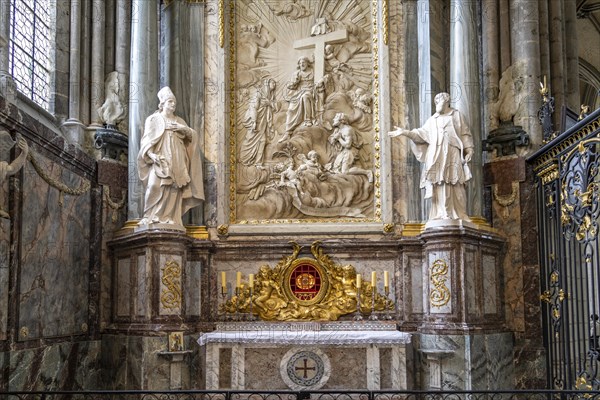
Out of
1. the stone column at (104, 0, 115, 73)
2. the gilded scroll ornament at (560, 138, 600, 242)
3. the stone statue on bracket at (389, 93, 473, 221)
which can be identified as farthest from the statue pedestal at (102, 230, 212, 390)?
the gilded scroll ornament at (560, 138, 600, 242)

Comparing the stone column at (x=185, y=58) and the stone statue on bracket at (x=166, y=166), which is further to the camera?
the stone column at (x=185, y=58)

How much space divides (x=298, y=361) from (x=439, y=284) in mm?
2209

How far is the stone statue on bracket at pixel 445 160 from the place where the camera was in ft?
37.6

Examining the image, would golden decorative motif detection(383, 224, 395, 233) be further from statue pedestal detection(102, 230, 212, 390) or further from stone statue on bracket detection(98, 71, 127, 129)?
stone statue on bracket detection(98, 71, 127, 129)

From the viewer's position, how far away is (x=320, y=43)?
1306 cm

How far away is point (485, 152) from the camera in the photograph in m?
12.7

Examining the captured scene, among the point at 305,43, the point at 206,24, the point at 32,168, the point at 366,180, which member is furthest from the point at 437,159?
the point at 32,168

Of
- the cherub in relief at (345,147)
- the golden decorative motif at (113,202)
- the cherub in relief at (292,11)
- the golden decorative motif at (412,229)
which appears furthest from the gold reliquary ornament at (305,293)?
the cherub in relief at (292,11)

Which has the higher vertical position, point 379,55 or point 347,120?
point 379,55

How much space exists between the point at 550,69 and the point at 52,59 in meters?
8.14

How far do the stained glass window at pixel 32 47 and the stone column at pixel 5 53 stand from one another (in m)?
1.10

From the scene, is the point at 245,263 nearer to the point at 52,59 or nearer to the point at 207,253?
the point at 207,253

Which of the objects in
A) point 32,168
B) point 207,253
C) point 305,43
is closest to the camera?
point 32,168

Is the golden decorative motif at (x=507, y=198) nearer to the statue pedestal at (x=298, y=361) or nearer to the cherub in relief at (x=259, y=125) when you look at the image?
the statue pedestal at (x=298, y=361)
